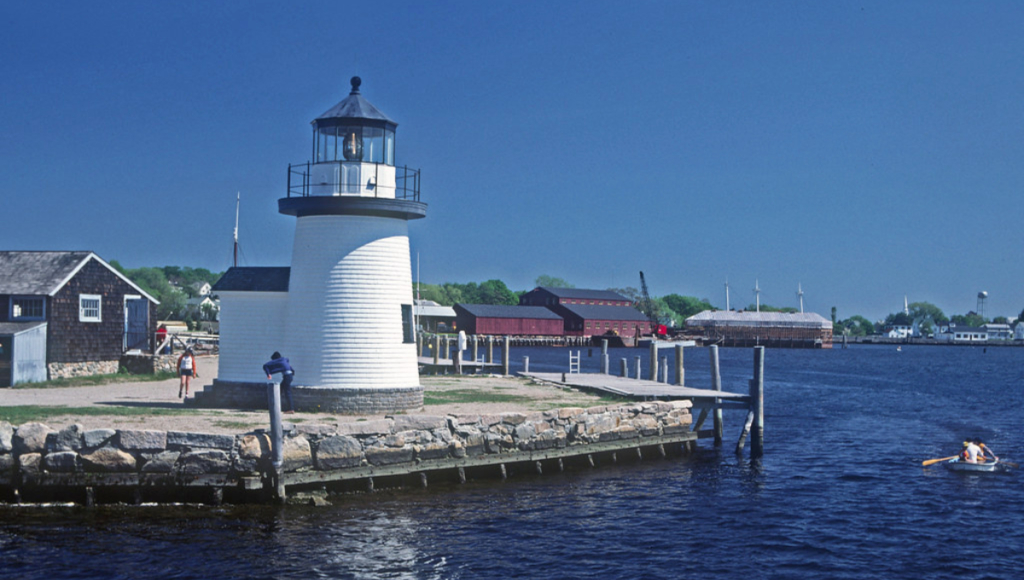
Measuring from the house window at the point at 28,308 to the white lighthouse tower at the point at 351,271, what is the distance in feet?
45.3

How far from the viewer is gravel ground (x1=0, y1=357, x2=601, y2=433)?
20672 mm

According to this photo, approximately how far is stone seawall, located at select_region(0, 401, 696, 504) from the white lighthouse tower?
8.75 feet

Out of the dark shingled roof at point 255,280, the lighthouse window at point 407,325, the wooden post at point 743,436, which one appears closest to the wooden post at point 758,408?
the wooden post at point 743,436

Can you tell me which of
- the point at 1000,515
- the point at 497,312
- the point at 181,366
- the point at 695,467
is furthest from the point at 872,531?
the point at 497,312

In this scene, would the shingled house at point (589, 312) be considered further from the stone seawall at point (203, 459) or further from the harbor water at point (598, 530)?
the stone seawall at point (203, 459)

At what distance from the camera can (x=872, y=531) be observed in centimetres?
1914

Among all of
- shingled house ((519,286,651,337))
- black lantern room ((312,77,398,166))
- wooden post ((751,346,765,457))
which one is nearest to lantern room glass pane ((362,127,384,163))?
black lantern room ((312,77,398,166))

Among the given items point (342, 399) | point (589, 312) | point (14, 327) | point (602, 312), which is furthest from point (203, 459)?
point (602, 312)

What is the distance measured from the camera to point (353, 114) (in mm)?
23938

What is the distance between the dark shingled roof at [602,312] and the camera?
14112 cm

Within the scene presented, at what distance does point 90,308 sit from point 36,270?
237cm

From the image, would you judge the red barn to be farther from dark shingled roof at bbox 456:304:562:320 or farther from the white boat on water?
the white boat on water

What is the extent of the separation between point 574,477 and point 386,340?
19.7 ft

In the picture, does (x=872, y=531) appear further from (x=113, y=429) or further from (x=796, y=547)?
(x=113, y=429)
